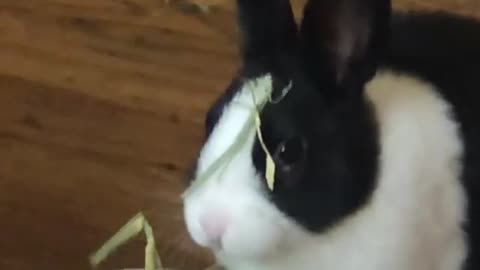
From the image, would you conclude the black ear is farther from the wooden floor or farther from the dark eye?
the wooden floor

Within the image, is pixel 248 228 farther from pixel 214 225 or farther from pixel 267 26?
pixel 267 26

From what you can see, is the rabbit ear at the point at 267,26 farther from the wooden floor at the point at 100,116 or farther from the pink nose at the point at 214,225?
the wooden floor at the point at 100,116

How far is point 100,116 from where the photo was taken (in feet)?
5.84

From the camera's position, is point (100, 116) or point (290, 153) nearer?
point (290, 153)

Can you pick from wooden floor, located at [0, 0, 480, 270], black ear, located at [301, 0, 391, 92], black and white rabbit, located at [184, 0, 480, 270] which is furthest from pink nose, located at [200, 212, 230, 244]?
wooden floor, located at [0, 0, 480, 270]

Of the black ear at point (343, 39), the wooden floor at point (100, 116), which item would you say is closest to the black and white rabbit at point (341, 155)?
the black ear at point (343, 39)

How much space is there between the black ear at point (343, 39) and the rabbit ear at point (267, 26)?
17 mm

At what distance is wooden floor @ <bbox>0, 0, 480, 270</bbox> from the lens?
5.35 feet

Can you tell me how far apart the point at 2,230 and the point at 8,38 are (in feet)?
1.30

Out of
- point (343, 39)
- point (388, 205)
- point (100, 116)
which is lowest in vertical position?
point (100, 116)

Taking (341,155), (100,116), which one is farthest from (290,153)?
(100,116)

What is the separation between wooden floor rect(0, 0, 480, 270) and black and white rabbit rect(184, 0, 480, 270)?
1.02ft

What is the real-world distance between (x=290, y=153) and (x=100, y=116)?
2.20 ft

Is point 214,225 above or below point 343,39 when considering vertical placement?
below
